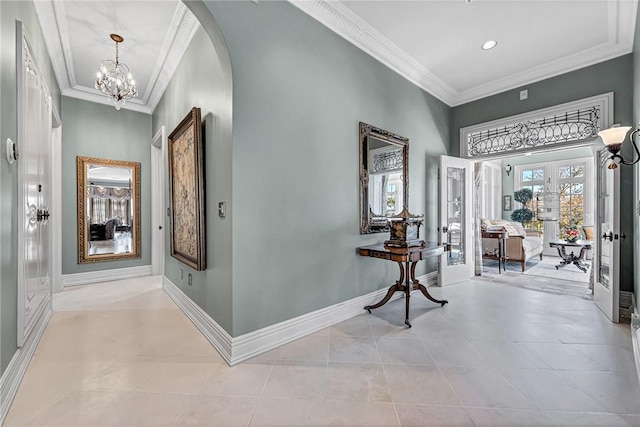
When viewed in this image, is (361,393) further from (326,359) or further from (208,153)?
(208,153)

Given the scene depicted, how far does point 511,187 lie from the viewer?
8.21m

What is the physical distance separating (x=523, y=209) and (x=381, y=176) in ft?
21.5

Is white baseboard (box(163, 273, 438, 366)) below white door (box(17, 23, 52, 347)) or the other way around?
below

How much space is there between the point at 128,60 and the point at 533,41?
489cm

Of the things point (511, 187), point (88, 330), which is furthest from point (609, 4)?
point (511, 187)

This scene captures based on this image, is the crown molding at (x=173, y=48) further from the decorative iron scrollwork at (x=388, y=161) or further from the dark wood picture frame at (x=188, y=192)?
the decorative iron scrollwork at (x=388, y=161)

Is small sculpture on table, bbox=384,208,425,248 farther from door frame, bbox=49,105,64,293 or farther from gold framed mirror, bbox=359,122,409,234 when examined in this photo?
door frame, bbox=49,105,64,293

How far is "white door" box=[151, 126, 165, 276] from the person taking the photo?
15.0 feet

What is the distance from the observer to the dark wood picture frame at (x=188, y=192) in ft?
8.27

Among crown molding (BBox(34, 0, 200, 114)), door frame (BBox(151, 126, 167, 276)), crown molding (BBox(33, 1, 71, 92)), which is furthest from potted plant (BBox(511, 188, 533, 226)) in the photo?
crown molding (BBox(33, 1, 71, 92))

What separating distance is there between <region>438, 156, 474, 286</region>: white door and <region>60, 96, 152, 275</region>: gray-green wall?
15.8 feet

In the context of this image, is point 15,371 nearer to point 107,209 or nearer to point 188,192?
point 188,192

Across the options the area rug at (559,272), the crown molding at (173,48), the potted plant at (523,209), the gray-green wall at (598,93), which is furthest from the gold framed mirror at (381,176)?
the potted plant at (523,209)

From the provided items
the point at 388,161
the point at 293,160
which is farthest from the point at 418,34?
the point at 293,160
